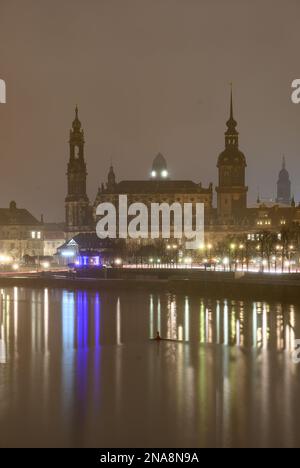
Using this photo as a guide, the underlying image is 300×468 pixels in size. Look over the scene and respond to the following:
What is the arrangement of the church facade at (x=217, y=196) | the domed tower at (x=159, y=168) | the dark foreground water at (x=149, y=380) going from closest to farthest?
the dark foreground water at (x=149, y=380) → the church facade at (x=217, y=196) → the domed tower at (x=159, y=168)

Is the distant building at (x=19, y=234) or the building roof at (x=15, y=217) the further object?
the building roof at (x=15, y=217)

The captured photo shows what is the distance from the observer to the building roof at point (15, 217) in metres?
104

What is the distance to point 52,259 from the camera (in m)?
93.9

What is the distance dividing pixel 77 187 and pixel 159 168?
2350cm

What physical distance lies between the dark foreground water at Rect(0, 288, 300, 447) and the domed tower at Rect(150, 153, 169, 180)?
84.6 meters

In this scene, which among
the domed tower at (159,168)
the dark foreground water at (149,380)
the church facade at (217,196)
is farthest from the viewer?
the domed tower at (159,168)

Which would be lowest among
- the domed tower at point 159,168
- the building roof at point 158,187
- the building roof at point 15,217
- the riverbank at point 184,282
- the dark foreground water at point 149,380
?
the dark foreground water at point 149,380

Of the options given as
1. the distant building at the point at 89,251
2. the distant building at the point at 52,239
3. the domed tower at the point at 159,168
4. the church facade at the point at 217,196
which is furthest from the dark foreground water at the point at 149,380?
the domed tower at the point at 159,168

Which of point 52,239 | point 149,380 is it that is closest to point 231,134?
point 52,239

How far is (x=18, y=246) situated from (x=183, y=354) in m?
80.3

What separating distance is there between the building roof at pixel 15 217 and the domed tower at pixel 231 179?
26968 mm

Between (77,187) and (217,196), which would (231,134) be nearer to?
(217,196)

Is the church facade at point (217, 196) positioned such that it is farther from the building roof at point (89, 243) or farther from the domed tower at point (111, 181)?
the building roof at point (89, 243)

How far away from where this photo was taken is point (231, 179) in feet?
335
